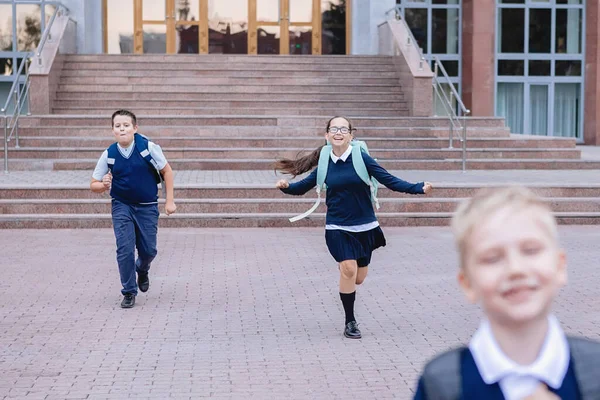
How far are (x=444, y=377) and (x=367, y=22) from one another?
26832 millimetres

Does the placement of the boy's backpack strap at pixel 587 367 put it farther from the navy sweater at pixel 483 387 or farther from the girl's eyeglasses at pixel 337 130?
the girl's eyeglasses at pixel 337 130

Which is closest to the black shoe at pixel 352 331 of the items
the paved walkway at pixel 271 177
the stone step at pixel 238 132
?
the paved walkway at pixel 271 177

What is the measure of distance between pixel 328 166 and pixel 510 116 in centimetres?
2382

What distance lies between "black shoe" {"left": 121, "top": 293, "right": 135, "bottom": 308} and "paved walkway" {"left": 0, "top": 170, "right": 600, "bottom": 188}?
21.4 feet

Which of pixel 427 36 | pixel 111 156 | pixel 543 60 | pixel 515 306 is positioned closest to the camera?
pixel 515 306

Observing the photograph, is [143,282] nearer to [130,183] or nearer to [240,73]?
[130,183]

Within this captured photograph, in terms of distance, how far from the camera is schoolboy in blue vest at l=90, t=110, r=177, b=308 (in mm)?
8500

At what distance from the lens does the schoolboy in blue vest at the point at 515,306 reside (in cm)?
166

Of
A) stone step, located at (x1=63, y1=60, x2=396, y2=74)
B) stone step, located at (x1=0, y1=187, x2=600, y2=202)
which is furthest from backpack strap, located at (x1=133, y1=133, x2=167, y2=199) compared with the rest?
stone step, located at (x1=63, y1=60, x2=396, y2=74)

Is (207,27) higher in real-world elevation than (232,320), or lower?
higher

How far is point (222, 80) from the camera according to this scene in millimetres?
23844

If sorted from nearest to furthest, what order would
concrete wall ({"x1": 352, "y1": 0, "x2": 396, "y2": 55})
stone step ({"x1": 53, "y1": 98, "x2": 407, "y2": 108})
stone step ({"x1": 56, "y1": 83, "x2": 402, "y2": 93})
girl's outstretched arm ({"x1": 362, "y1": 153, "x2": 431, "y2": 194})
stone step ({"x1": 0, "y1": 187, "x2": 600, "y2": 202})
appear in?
girl's outstretched arm ({"x1": 362, "y1": 153, "x2": 431, "y2": 194}) < stone step ({"x1": 0, "y1": 187, "x2": 600, "y2": 202}) < stone step ({"x1": 53, "y1": 98, "x2": 407, "y2": 108}) < stone step ({"x1": 56, "y1": 83, "x2": 402, "y2": 93}) < concrete wall ({"x1": 352, "y1": 0, "x2": 396, "y2": 55})

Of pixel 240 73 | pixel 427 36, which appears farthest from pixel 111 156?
pixel 427 36

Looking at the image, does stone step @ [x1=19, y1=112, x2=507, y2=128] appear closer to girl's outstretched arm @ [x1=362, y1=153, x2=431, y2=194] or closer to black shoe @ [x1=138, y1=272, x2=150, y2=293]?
black shoe @ [x1=138, y1=272, x2=150, y2=293]
